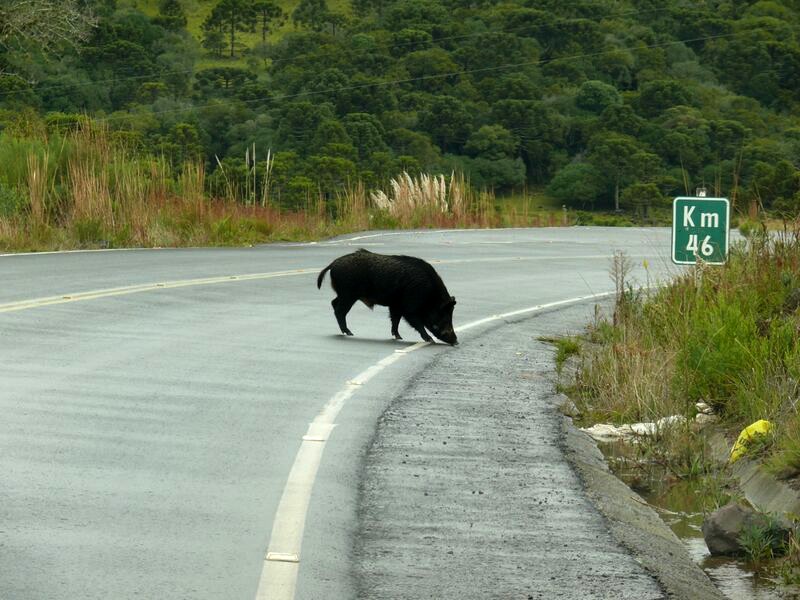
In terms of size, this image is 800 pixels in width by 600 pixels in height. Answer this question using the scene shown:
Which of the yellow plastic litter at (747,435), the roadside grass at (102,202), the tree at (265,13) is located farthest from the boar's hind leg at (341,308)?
the tree at (265,13)

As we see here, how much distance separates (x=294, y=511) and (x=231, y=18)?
152m

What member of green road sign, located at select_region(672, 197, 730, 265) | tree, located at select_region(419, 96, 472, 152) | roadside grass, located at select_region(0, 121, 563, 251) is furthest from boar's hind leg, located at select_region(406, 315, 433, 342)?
tree, located at select_region(419, 96, 472, 152)

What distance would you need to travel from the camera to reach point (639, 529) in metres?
7.26

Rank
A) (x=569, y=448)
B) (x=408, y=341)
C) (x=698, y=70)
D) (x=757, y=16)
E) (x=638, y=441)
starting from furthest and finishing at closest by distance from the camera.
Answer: (x=757, y=16) → (x=698, y=70) → (x=408, y=341) → (x=638, y=441) → (x=569, y=448)

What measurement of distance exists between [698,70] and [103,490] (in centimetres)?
11678

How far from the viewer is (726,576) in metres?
6.80

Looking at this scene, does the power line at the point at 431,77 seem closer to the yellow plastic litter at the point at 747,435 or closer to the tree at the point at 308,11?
the tree at the point at 308,11

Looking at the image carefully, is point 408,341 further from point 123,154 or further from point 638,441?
point 123,154

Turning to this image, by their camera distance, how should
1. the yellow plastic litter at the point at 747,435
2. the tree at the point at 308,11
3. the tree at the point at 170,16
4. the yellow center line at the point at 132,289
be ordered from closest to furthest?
1. the yellow plastic litter at the point at 747,435
2. the yellow center line at the point at 132,289
3. the tree at the point at 170,16
4. the tree at the point at 308,11

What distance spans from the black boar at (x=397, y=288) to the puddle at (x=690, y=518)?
4.77 meters

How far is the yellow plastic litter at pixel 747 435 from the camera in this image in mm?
9250

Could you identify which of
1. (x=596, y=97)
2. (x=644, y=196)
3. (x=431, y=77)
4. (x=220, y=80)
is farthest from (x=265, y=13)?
(x=644, y=196)

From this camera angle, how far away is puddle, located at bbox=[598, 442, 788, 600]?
6.54 metres

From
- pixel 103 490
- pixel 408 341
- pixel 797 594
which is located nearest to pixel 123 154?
pixel 408 341
